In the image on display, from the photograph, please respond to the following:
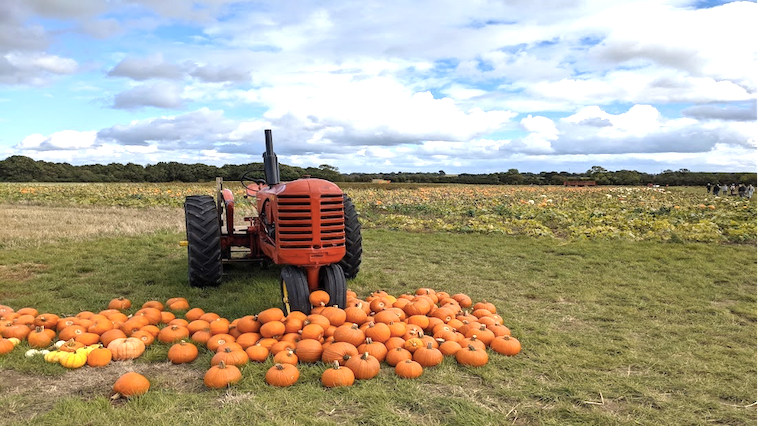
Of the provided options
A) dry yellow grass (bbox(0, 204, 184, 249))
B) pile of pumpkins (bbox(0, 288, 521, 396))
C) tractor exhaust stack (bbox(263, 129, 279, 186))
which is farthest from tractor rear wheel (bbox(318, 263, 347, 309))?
dry yellow grass (bbox(0, 204, 184, 249))

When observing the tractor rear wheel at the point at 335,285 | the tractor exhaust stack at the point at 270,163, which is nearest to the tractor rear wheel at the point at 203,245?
the tractor exhaust stack at the point at 270,163

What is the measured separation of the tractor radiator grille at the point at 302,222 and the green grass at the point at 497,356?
4.57 feet

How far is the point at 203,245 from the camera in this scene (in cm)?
668

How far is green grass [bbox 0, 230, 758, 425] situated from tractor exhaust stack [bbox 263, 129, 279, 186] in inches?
61.8

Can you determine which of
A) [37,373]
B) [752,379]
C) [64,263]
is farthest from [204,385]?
[64,263]

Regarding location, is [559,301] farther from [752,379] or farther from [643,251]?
[643,251]

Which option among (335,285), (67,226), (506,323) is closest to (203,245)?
(335,285)

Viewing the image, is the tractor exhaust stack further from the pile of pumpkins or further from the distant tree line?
the distant tree line

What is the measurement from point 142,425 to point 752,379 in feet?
15.7

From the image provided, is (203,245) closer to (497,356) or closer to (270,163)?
(270,163)

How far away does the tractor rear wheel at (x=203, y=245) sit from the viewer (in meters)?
6.68

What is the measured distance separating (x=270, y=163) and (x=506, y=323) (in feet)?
12.0

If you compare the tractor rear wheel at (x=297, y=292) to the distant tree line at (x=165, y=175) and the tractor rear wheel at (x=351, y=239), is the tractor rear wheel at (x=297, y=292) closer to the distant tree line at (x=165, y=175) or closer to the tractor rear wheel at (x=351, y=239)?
the tractor rear wheel at (x=351, y=239)

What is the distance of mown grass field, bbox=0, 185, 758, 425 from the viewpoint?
3.47 metres
